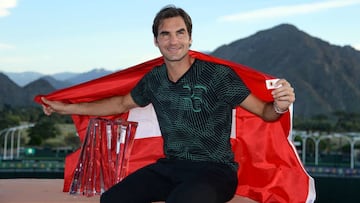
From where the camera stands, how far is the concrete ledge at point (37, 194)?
373cm

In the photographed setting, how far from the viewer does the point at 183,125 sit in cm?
329

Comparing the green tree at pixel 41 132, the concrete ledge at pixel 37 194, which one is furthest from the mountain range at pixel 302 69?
the concrete ledge at pixel 37 194

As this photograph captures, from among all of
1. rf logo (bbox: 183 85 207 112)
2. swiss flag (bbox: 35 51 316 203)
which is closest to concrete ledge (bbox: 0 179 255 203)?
swiss flag (bbox: 35 51 316 203)

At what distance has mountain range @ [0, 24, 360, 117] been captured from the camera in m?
71.6

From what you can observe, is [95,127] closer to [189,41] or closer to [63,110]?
[63,110]

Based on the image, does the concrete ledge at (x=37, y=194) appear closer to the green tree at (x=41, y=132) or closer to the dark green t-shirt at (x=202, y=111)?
the dark green t-shirt at (x=202, y=111)

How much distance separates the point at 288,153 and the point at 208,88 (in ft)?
3.90

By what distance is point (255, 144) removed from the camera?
171 inches

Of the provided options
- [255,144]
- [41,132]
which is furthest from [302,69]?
[255,144]

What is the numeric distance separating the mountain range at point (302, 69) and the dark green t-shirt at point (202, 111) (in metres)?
64.1

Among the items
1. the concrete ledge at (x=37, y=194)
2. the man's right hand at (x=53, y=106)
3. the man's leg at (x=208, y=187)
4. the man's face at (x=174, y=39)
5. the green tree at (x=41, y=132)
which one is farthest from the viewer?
the green tree at (x=41, y=132)

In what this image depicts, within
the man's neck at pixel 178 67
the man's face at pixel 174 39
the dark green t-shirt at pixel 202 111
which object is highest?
the man's face at pixel 174 39

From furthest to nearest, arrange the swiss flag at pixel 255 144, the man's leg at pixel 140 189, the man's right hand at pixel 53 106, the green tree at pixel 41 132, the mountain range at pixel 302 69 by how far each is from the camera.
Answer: the mountain range at pixel 302 69
the green tree at pixel 41 132
the swiss flag at pixel 255 144
the man's right hand at pixel 53 106
the man's leg at pixel 140 189

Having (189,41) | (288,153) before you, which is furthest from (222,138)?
(288,153)
